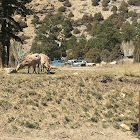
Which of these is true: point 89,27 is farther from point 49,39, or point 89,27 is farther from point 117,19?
point 49,39

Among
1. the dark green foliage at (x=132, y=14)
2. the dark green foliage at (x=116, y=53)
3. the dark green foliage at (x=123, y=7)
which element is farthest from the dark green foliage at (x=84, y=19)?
the dark green foliage at (x=116, y=53)

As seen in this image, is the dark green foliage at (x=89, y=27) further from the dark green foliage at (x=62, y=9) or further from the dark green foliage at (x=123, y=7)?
the dark green foliage at (x=62, y=9)

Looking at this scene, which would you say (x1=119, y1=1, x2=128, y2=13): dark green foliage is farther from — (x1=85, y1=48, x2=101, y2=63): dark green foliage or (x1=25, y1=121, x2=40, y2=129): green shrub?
(x1=25, y1=121, x2=40, y2=129): green shrub

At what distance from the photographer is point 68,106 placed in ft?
46.8

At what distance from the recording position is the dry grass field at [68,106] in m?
11.9

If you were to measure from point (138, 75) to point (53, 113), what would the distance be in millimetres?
7684

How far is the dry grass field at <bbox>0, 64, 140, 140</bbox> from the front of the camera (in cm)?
1191

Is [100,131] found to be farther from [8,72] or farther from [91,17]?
[91,17]

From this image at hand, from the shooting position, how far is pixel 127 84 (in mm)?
17828

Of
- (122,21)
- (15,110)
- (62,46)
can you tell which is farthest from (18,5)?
(122,21)

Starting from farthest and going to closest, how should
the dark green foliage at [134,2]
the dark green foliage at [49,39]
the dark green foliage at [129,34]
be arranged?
1. the dark green foliage at [134,2]
2. the dark green foliage at [129,34]
3. the dark green foliage at [49,39]

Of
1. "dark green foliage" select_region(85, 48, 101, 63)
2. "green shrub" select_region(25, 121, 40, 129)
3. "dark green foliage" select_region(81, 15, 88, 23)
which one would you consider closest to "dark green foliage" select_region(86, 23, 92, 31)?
"dark green foliage" select_region(81, 15, 88, 23)

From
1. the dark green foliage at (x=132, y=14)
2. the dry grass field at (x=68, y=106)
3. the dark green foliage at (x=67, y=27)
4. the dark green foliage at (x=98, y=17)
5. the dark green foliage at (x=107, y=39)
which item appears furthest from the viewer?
the dark green foliage at (x=98, y=17)

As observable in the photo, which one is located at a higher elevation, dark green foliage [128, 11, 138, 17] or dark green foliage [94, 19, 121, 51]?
dark green foliage [128, 11, 138, 17]
